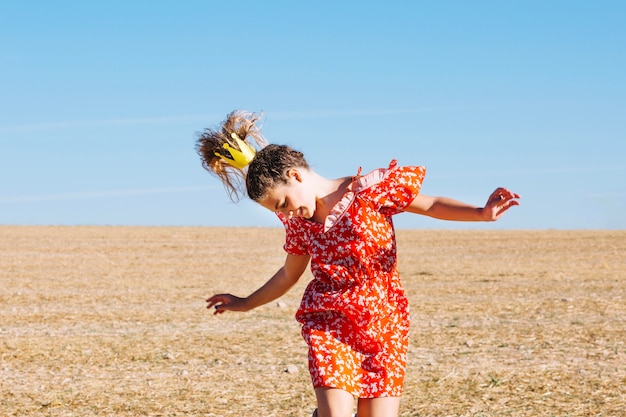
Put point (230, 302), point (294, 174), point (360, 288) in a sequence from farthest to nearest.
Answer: point (230, 302)
point (360, 288)
point (294, 174)

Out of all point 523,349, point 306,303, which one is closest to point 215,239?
point 523,349

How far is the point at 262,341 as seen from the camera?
876cm

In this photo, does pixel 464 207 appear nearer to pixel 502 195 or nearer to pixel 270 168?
pixel 502 195

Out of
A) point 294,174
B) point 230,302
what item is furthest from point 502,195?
point 230,302

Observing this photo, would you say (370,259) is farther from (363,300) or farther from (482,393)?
(482,393)

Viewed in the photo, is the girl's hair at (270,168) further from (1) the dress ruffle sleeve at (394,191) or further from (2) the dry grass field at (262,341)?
(2) the dry grass field at (262,341)

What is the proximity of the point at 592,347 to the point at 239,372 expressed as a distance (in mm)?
3395

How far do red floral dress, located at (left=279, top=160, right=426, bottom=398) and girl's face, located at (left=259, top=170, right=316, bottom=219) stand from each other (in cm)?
12

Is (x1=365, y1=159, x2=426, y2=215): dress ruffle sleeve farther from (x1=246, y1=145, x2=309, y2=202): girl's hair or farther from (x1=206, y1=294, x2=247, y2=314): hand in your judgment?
(x1=206, y1=294, x2=247, y2=314): hand

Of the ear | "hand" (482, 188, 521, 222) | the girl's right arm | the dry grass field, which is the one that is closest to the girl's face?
the ear

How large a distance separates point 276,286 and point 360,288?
61 cm

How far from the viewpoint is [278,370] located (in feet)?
24.1

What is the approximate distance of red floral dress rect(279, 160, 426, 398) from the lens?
156 inches

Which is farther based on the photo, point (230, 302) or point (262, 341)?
point (262, 341)
